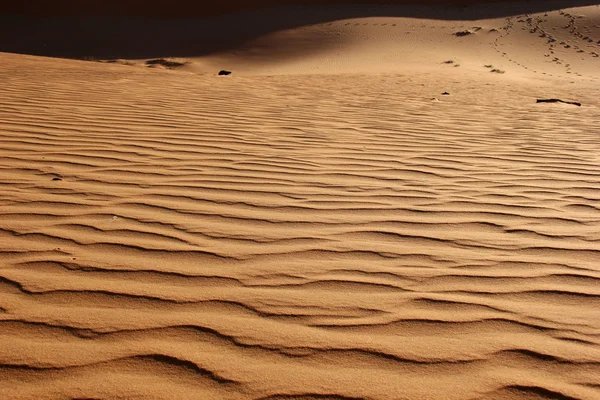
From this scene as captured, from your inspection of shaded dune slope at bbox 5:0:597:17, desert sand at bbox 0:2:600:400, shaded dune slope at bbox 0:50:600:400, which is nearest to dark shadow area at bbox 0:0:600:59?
shaded dune slope at bbox 5:0:597:17

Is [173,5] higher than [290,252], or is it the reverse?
[173,5]

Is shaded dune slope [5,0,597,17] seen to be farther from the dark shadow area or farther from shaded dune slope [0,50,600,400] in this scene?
shaded dune slope [0,50,600,400]

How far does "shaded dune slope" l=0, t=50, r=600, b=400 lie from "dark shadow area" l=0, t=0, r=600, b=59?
662 inches

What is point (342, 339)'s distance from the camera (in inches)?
80.2

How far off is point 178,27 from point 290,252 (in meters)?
24.6

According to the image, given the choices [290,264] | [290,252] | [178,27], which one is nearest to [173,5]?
[178,27]

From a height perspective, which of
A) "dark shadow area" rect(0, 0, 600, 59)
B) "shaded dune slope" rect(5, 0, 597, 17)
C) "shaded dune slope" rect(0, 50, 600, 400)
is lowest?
"shaded dune slope" rect(0, 50, 600, 400)

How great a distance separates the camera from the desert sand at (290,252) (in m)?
1.88

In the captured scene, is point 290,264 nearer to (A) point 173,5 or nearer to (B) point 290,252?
(B) point 290,252

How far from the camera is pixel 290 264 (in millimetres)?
2602

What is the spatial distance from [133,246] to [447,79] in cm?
1084

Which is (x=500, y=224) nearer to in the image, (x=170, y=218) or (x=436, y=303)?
(x=436, y=303)

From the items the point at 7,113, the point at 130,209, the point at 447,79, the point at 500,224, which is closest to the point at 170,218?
the point at 130,209

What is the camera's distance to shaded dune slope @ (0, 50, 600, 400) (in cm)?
187
